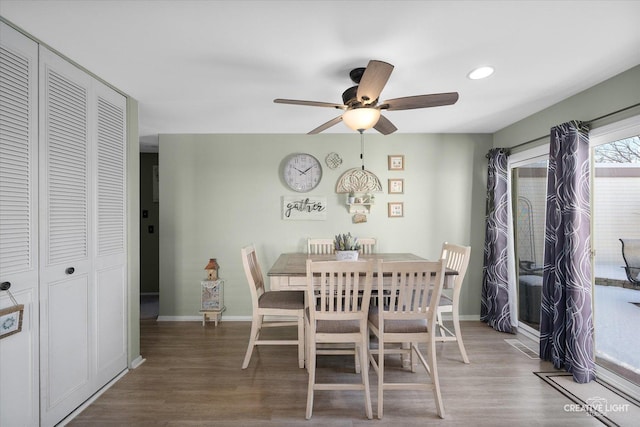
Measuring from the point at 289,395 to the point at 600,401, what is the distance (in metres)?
2.18

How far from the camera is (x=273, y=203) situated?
393 centimetres

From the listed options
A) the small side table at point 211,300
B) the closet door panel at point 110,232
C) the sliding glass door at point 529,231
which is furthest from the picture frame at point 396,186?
the closet door panel at point 110,232

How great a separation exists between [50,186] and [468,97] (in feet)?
10.5

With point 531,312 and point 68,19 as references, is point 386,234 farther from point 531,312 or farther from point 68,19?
point 68,19

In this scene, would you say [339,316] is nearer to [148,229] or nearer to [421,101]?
[421,101]

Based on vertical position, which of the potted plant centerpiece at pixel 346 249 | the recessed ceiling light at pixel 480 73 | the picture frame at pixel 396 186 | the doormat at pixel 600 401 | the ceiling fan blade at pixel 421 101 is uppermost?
the recessed ceiling light at pixel 480 73

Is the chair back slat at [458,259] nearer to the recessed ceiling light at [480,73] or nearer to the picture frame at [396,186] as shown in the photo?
the picture frame at [396,186]

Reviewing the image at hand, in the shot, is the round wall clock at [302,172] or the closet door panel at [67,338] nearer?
the closet door panel at [67,338]

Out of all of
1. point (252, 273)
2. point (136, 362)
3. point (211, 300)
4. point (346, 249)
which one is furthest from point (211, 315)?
point (346, 249)

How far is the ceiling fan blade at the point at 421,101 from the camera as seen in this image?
1.97 metres

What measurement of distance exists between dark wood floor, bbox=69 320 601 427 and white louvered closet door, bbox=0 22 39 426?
51cm

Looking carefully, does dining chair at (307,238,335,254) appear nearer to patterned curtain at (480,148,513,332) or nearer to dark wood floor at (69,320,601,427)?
dark wood floor at (69,320,601,427)

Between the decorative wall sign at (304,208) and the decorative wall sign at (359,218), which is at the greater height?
the decorative wall sign at (304,208)

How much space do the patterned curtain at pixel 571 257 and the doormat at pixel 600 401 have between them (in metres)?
0.08
